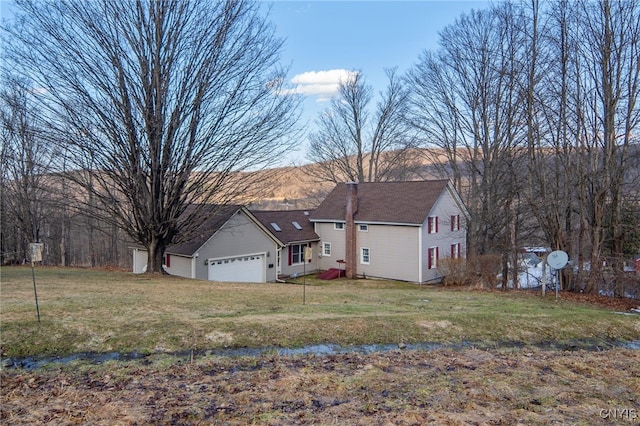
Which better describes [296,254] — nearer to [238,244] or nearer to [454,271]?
[238,244]

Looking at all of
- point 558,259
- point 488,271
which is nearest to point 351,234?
point 488,271

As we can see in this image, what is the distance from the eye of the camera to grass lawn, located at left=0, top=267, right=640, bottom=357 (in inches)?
243

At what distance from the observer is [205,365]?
17.2 ft

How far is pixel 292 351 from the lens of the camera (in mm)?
5992

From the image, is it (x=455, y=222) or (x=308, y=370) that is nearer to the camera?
(x=308, y=370)

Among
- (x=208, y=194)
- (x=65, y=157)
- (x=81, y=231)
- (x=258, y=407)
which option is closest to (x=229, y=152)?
(x=208, y=194)

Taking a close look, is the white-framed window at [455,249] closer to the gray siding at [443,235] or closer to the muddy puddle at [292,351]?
the gray siding at [443,235]

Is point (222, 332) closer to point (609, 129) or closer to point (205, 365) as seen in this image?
point (205, 365)

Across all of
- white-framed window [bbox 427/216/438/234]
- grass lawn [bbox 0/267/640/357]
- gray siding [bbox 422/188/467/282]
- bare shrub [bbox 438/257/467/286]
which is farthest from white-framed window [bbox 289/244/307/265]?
grass lawn [bbox 0/267/640/357]

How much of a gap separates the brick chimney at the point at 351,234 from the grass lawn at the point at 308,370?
Answer: 17.4 meters

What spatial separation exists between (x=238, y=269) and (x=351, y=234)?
837cm

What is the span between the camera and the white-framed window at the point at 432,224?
24989 mm

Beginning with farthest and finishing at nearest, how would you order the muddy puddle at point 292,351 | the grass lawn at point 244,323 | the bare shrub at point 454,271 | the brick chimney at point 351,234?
the brick chimney at point 351,234
the bare shrub at point 454,271
the grass lawn at point 244,323
the muddy puddle at point 292,351

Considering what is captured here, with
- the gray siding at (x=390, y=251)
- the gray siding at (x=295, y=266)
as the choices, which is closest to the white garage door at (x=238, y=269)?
the gray siding at (x=295, y=266)
